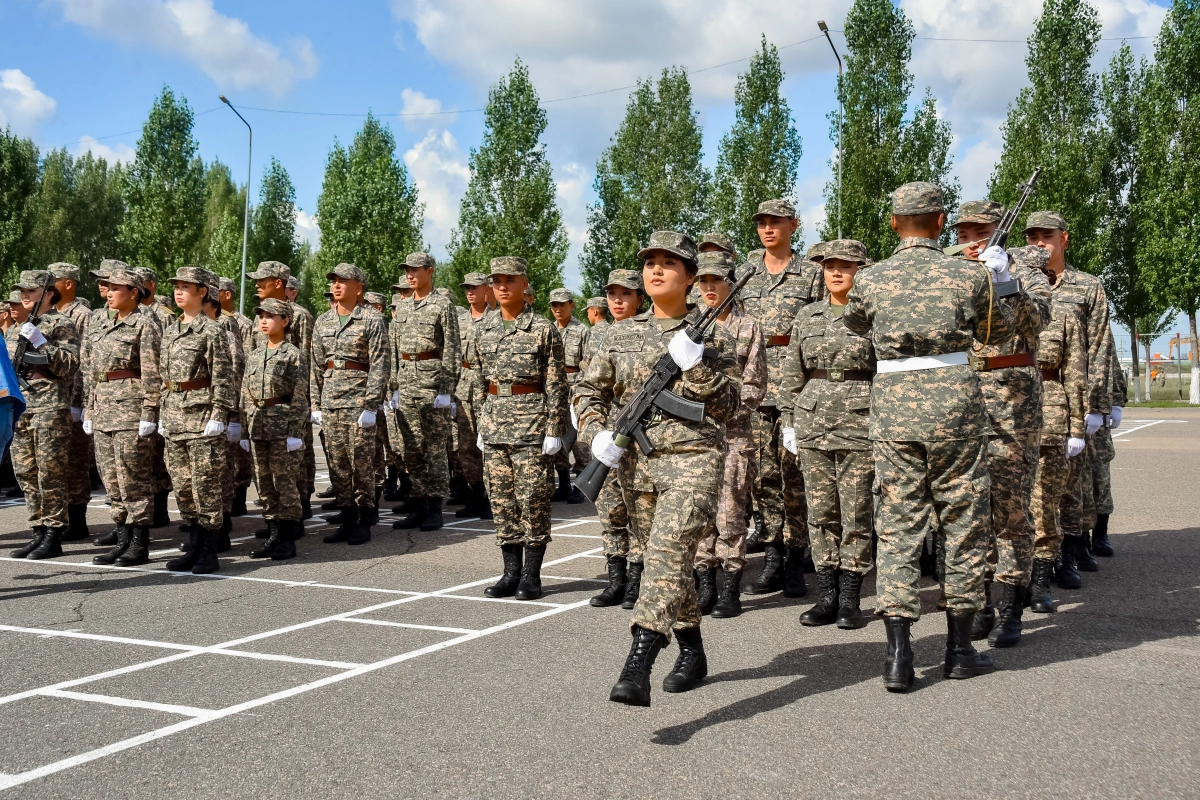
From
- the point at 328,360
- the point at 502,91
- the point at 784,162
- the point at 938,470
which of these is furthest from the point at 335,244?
the point at 938,470

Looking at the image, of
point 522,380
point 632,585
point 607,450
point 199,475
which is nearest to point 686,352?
point 607,450

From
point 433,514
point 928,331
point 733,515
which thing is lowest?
point 433,514

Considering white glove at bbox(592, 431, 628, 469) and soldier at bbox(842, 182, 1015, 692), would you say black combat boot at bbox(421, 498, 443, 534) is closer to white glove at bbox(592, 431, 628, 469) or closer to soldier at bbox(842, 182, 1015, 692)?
white glove at bbox(592, 431, 628, 469)

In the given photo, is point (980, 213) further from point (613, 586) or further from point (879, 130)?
point (879, 130)

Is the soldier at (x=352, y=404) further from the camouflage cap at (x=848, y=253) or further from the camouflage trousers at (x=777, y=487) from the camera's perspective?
the camouflage cap at (x=848, y=253)

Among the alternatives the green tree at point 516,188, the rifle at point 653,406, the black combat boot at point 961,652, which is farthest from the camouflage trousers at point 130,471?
the green tree at point 516,188

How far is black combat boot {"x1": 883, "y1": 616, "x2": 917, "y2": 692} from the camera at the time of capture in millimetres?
4930

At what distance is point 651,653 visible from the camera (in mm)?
4656

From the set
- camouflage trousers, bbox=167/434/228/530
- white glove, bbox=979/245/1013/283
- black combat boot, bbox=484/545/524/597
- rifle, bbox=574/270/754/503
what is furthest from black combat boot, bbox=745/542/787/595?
camouflage trousers, bbox=167/434/228/530

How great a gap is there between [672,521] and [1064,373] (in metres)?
3.58

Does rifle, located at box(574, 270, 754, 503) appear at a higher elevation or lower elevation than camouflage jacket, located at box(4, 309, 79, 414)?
lower

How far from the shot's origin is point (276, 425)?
9.02 m

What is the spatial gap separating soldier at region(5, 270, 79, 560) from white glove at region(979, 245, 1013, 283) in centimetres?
723

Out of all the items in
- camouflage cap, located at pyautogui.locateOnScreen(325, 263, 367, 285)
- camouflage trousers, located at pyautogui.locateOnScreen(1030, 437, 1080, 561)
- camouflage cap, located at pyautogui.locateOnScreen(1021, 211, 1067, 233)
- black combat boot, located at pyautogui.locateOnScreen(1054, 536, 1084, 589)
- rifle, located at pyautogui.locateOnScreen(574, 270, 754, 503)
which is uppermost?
camouflage cap, located at pyautogui.locateOnScreen(325, 263, 367, 285)
